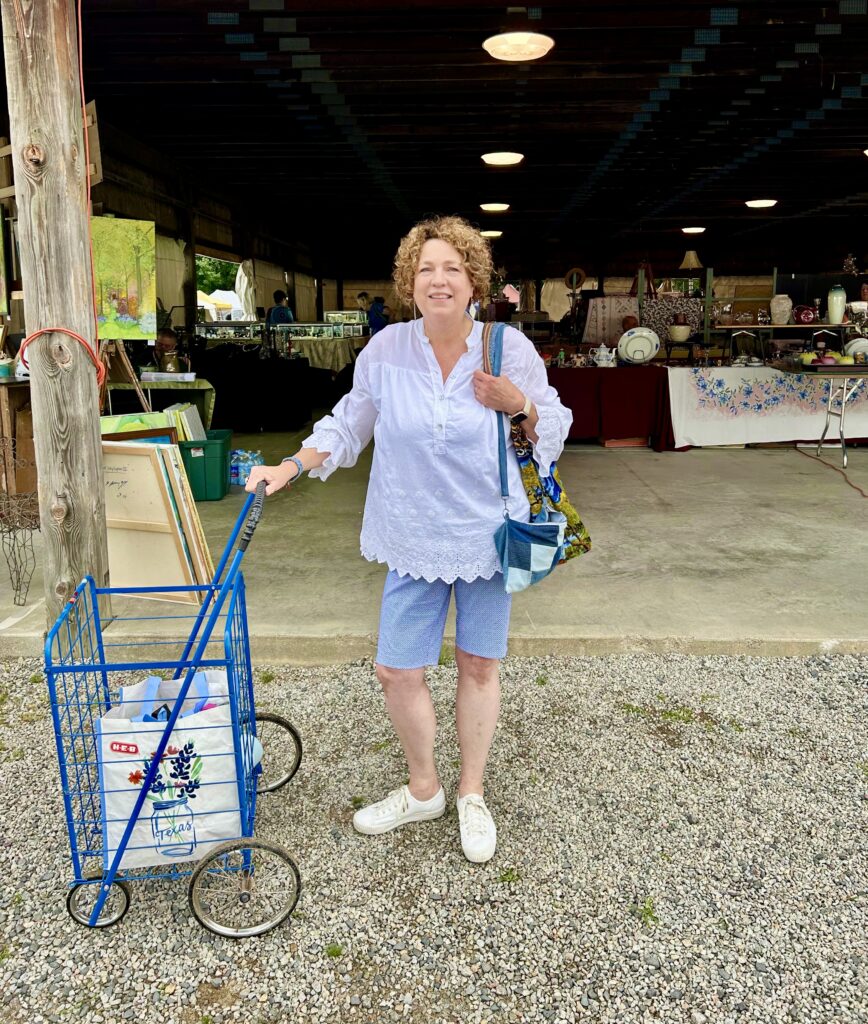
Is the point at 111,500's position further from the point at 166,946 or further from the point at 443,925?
the point at 443,925

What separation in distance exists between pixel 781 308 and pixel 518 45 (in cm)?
437

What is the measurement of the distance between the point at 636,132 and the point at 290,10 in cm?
446

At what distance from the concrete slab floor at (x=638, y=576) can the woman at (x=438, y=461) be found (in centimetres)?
12

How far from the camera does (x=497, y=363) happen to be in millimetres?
2018

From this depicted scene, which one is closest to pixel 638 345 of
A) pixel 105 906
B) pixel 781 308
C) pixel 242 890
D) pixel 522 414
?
pixel 781 308

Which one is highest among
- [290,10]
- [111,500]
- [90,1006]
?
[290,10]

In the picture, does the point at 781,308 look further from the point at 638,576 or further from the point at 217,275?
the point at 217,275

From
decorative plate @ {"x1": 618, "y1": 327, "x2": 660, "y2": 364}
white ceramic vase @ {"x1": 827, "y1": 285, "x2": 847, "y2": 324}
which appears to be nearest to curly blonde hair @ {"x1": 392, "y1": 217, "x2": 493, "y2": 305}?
decorative plate @ {"x1": 618, "y1": 327, "x2": 660, "y2": 364}

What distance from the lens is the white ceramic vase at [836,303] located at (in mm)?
8117

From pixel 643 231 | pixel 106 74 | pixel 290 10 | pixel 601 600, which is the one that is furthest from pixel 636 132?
pixel 643 231

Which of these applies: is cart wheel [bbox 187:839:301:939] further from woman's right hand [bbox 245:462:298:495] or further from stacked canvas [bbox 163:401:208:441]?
stacked canvas [bbox 163:401:208:441]

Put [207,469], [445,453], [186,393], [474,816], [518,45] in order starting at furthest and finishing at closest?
[186,393] < [207,469] < [518,45] < [474,816] < [445,453]

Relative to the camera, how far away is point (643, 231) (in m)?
17.3

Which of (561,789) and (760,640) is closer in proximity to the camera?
(561,789)
